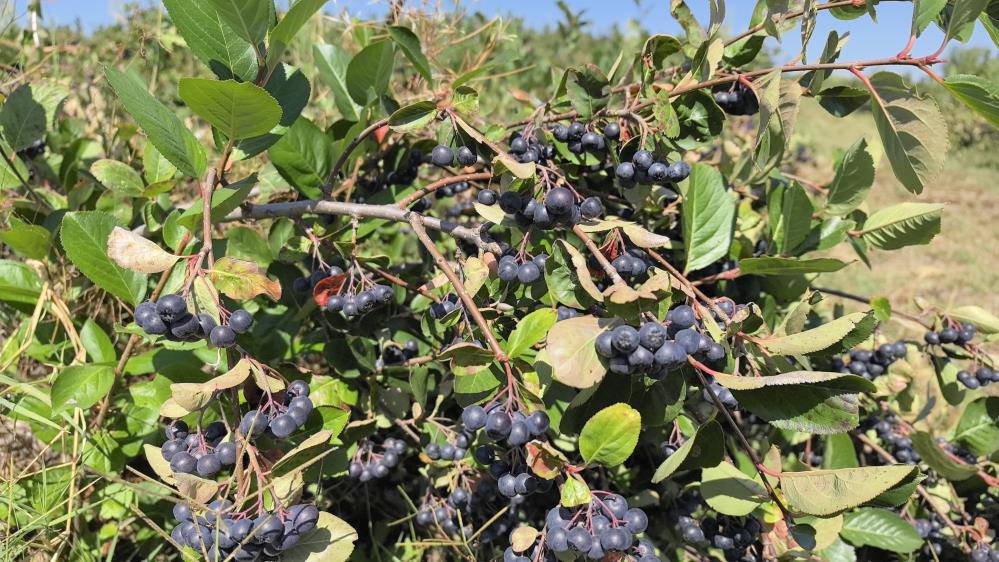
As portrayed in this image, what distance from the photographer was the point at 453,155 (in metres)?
1.46

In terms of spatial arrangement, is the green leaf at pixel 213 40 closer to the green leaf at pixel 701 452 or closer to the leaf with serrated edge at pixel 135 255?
the leaf with serrated edge at pixel 135 255

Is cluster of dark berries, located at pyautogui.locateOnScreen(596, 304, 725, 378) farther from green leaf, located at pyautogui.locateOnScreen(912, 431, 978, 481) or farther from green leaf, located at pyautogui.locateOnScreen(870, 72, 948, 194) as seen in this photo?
green leaf, located at pyautogui.locateOnScreen(912, 431, 978, 481)

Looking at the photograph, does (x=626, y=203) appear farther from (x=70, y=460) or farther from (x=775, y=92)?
(x=70, y=460)

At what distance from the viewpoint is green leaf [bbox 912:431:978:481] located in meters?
1.81

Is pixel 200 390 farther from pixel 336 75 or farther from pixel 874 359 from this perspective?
pixel 874 359

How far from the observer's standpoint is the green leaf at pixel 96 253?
144 centimetres

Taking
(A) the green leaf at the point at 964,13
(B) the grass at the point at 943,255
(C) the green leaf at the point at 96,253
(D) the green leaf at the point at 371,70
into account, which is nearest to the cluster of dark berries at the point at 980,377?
(B) the grass at the point at 943,255

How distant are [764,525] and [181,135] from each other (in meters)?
1.56

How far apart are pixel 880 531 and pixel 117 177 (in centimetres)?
242

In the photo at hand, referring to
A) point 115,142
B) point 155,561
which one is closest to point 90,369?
point 155,561

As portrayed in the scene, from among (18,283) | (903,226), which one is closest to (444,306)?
(18,283)

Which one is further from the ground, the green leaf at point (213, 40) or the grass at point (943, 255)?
the green leaf at point (213, 40)

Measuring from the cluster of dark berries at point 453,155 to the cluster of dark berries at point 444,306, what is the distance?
31cm

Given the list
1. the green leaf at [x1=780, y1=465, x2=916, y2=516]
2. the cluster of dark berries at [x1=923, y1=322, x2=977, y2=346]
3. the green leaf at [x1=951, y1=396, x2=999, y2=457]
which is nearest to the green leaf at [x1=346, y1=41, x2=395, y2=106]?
the green leaf at [x1=780, y1=465, x2=916, y2=516]
